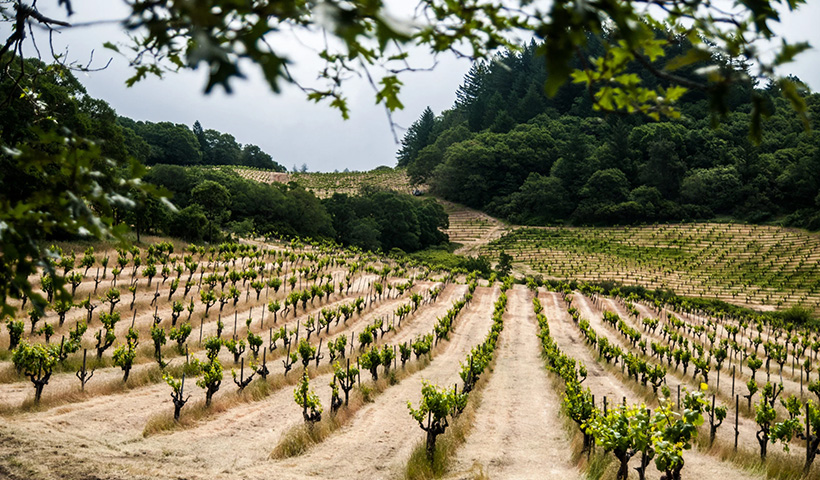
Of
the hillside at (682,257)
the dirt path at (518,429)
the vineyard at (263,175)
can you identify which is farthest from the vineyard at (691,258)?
the vineyard at (263,175)

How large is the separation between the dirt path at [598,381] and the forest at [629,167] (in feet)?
103

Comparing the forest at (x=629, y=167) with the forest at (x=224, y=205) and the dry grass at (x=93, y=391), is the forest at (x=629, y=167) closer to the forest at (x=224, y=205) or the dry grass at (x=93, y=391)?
the forest at (x=224, y=205)

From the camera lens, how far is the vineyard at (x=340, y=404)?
6715 millimetres

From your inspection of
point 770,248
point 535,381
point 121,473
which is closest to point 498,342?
point 535,381

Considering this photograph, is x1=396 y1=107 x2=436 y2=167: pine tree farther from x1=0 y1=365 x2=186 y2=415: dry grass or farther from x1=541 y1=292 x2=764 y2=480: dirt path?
x1=0 y1=365 x2=186 y2=415: dry grass

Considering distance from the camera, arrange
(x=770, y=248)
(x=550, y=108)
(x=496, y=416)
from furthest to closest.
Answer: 1. (x=550, y=108)
2. (x=770, y=248)
3. (x=496, y=416)

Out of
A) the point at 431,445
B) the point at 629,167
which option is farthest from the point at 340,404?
the point at 629,167

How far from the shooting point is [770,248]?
156 feet

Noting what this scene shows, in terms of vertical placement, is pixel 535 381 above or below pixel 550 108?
below

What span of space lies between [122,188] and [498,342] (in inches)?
791

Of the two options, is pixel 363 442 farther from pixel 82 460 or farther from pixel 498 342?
pixel 498 342

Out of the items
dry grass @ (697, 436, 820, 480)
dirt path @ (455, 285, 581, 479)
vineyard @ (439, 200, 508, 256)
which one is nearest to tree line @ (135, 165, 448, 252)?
vineyard @ (439, 200, 508, 256)

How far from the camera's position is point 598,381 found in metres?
14.9

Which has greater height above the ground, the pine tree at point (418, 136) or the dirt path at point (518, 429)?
the pine tree at point (418, 136)
